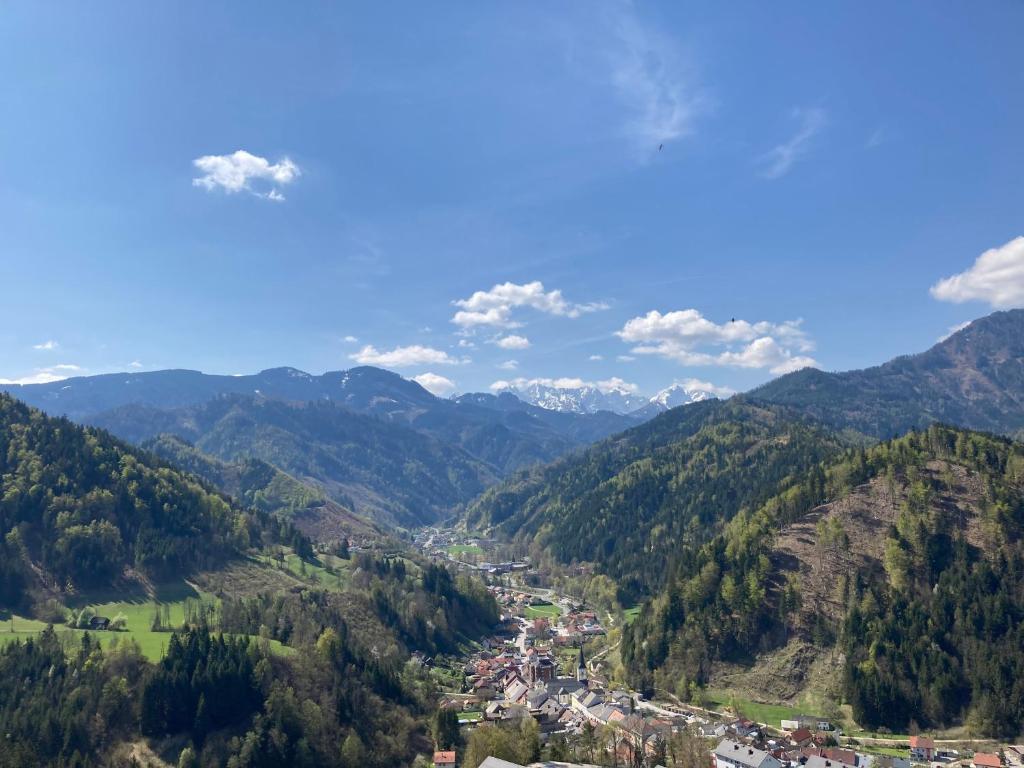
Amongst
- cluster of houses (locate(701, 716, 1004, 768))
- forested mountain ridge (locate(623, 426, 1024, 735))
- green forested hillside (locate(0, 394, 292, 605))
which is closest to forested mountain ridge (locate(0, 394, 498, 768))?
→ green forested hillside (locate(0, 394, 292, 605))

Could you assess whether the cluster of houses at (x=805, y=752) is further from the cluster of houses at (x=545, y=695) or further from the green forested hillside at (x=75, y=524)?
the green forested hillside at (x=75, y=524)

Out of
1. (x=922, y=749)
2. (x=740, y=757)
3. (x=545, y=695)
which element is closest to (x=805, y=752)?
(x=740, y=757)

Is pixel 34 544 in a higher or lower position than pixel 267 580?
higher

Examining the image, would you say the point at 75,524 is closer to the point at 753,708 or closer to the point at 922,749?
the point at 753,708

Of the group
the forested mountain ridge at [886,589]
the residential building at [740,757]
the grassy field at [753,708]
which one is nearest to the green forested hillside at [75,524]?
the forested mountain ridge at [886,589]

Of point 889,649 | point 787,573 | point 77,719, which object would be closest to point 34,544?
point 77,719

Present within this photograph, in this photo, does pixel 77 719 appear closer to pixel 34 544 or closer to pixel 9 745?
pixel 9 745
